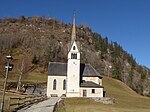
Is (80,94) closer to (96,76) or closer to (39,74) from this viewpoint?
(96,76)

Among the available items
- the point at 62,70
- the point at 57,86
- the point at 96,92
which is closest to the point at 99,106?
the point at 96,92

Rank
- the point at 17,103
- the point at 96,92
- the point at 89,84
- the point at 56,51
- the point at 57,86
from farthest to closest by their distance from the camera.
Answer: the point at 56,51 < the point at 57,86 < the point at 89,84 < the point at 96,92 < the point at 17,103

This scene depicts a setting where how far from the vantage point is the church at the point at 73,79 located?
2319 inches

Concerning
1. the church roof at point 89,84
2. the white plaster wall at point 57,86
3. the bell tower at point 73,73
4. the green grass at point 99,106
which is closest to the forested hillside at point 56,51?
the white plaster wall at point 57,86

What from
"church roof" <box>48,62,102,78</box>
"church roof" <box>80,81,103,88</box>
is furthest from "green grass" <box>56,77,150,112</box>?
"church roof" <box>48,62,102,78</box>

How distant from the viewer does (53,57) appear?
125 meters

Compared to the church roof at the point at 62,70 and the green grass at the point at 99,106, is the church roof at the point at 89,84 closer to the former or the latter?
the church roof at the point at 62,70

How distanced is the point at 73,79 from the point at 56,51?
75.2 m

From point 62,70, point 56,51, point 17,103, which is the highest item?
point 56,51

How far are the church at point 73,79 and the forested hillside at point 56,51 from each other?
3407 cm

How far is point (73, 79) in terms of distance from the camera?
5906 centimetres

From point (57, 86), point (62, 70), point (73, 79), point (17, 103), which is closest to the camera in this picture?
point (17, 103)

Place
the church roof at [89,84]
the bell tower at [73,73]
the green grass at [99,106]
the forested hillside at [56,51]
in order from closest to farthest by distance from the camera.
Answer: the green grass at [99,106], the bell tower at [73,73], the church roof at [89,84], the forested hillside at [56,51]

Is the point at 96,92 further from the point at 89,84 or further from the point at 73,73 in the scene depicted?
the point at 73,73
